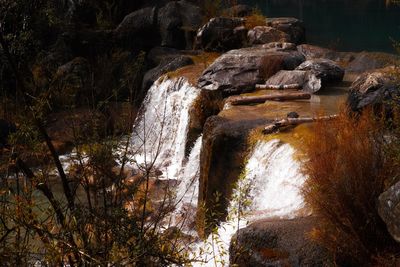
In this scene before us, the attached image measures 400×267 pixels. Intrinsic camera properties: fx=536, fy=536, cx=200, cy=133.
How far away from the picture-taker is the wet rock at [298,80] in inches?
420

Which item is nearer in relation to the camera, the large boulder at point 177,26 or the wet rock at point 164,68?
the wet rock at point 164,68

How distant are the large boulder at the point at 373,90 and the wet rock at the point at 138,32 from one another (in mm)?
10880

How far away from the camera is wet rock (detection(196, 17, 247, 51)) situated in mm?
15172

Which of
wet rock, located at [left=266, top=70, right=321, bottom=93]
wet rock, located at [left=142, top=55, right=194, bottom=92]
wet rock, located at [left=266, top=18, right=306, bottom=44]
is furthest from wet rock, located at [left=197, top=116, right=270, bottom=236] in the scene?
wet rock, located at [left=266, top=18, right=306, bottom=44]

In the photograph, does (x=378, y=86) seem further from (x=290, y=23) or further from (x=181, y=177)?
(x=290, y=23)

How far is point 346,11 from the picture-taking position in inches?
1593

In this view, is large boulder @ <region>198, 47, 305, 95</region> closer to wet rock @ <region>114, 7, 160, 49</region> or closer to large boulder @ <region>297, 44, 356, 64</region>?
large boulder @ <region>297, 44, 356, 64</region>

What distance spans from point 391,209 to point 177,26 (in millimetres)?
13787

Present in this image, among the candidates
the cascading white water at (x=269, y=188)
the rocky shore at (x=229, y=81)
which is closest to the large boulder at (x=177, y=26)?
the rocky shore at (x=229, y=81)

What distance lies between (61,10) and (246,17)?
22.6ft

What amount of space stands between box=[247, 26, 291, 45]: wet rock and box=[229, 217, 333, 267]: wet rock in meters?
9.65

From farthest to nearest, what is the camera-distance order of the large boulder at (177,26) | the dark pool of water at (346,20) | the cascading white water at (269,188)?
the dark pool of water at (346,20)
the large boulder at (177,26)
the cascading white water at (269,188)

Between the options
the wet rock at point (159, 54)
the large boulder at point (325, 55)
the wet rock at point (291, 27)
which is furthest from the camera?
the wet rock at point (159, 54)

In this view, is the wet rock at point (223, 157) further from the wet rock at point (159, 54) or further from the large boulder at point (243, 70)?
the wet rock at point (159, 54)
